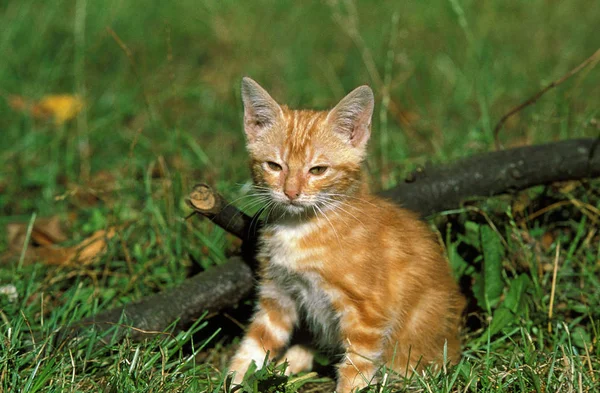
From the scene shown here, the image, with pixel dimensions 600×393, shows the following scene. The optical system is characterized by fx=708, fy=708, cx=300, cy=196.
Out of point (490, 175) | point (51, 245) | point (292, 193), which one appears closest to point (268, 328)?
point (292, 193)

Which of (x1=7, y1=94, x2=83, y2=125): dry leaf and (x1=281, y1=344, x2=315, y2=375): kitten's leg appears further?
(x1=7, y1=94, x2=83, y2=125): dry leaf

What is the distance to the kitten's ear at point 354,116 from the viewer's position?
10.6 ft

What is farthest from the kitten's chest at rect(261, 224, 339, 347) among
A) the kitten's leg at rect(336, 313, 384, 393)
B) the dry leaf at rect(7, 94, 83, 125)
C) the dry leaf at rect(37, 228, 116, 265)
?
the dry leaf at rect(7, 94, 83, 125)

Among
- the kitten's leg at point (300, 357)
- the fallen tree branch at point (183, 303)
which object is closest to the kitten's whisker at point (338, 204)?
the fallen tree branch at point (183, 303)

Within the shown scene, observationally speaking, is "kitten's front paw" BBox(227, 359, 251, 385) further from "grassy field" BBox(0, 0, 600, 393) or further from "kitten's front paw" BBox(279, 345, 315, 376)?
"kitten's front paw" BBox(279, 345, 315, 376)

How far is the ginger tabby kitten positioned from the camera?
321cm

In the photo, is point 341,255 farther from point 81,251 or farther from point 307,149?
point 81,251

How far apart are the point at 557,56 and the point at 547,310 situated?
370 cm

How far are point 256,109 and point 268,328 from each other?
1097mm

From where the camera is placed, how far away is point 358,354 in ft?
10.4

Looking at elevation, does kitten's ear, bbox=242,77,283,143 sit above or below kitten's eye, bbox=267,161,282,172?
above

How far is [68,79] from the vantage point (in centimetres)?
623

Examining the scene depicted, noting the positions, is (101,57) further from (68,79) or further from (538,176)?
(538,176)

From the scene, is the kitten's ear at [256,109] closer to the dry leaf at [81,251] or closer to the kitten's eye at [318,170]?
the kitten's eye at [318,170]
